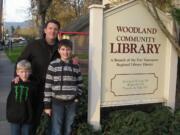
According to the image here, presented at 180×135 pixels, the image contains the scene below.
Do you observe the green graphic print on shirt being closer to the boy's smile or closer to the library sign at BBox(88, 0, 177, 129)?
the boy's smile

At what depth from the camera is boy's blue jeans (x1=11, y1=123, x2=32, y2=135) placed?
17.5 ft

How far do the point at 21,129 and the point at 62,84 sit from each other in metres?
0.76

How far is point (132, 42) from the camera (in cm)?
620

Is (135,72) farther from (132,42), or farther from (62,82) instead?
(62,82)

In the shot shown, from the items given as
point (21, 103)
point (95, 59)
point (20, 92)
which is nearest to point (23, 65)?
point (20, 92)

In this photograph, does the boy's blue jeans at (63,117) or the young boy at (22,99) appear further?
the boy's blue jeans at (63,117)

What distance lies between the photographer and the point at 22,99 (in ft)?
17.0

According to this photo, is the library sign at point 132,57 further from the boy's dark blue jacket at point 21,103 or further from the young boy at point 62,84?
the boy's dark blue jacket at point 21,103

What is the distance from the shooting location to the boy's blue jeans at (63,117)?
5418mm

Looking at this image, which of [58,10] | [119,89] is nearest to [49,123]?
[119,89]

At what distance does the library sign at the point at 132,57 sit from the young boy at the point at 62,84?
0.78 meters

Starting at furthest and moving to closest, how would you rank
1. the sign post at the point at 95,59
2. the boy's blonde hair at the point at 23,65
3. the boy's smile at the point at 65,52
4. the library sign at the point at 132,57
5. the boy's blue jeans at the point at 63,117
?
the library sign at the point at 132,57 → the sign post at the point at 95,59 → the boy's blue jeans at the point at 63,117 → the boy's smile at the point at 65,52 → the boy's blonde hair at the point at 23,65

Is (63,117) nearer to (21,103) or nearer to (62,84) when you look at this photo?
(62,84)

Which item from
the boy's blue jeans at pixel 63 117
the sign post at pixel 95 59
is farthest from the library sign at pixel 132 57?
the boy's blue jeans at pixel 63 117
